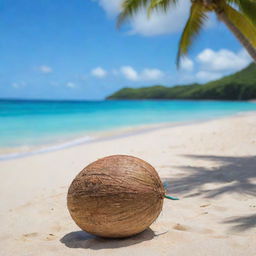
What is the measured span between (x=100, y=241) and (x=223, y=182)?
303cm

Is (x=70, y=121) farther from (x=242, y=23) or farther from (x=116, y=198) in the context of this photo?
(x=116, y=198)

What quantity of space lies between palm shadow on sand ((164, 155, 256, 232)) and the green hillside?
77.1m

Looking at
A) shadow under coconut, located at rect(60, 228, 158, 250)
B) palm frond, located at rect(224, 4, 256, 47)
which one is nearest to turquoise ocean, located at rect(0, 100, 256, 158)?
palm frond, located at rect(224, 4, 256, 47)

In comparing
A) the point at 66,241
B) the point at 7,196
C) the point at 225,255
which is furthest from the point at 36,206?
the point at 225,255

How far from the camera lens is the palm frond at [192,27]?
33.3 feet

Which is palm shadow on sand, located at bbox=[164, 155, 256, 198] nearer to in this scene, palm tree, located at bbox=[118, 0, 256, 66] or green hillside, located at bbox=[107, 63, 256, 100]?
palm tree, located at bbox=[118, 0, 256, 66]

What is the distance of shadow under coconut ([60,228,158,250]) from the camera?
3.32 m

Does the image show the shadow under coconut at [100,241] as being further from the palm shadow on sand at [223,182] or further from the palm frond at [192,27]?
the palm frond at [192,27]

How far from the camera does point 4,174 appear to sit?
793 cm

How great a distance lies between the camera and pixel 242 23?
9.25 m

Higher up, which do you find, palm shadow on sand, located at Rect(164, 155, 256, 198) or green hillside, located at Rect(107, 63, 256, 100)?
green hillside, located at Rect(107, 63, 256, 100)

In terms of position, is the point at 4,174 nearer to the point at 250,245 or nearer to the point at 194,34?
the point at 250,245

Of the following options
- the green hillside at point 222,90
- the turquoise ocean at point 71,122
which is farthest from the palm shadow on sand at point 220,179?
the green hillside at point 222,90

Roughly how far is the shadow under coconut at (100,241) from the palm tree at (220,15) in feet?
22.0
